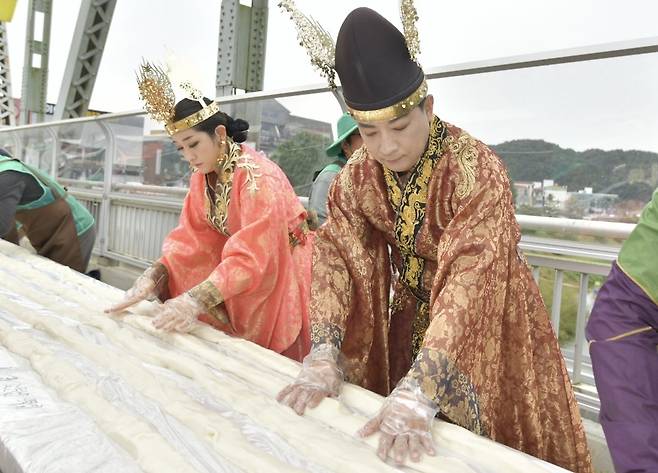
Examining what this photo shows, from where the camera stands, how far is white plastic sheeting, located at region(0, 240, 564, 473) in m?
0.89

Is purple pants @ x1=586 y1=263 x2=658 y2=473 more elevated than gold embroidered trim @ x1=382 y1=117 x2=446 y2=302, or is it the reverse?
gold embroidered trim @ x1=382 y1=117 x2=446 y2=302

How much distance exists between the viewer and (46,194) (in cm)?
296

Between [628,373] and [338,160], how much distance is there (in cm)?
183

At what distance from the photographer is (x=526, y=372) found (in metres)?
1.24

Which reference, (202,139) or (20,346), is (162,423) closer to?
(20,346)

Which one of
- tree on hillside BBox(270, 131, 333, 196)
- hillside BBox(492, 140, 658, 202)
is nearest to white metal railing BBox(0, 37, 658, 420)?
hillside BBox(492, 140, 658, 202)

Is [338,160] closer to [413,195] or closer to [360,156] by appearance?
[360,156]

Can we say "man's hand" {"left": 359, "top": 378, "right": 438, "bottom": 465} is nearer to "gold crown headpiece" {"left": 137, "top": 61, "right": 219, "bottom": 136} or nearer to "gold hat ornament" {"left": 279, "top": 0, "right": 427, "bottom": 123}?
"gold hat ornament" {"left": 279, "top": 0, "right": 427, "bottom": 123}

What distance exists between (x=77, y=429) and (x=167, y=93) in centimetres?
122

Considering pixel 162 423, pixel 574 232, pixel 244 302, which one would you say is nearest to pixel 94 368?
pixel 162 423

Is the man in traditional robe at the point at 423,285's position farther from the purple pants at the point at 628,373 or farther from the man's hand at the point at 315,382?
Answer: the purple pants at the point at 628,373

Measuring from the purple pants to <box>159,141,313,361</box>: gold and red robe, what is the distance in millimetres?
1096

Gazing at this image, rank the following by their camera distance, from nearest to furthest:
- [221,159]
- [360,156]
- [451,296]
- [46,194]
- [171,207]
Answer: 1. [451,296]
2. [360,156]
3. [221,159]
4. [46,194]
5. [171,207]

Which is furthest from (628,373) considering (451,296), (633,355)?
(451,296)
